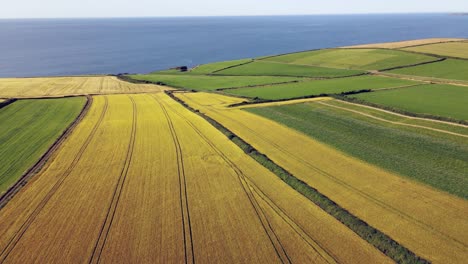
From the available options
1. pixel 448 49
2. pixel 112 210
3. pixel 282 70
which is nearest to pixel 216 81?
pixel 282 70

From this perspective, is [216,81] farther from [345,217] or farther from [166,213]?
[345,217]

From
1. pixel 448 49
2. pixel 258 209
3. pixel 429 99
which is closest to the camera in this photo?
pixel 258 209

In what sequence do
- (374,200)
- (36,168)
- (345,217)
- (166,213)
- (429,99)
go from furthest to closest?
(429,99)
(36,168)
(374,200)
(166,213)
(345,217)

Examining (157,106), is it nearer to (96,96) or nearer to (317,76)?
(96,96)

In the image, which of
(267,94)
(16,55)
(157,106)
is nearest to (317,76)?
(267,94)

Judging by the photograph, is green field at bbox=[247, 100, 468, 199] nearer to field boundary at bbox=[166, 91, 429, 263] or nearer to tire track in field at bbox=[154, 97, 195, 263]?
field boundary at bbox=[166, 91, 429, 263]

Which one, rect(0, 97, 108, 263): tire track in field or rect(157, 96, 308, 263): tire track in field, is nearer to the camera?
rect(157, 96, 308, 263): tire track in field

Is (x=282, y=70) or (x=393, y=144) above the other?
(x=282, y=70)

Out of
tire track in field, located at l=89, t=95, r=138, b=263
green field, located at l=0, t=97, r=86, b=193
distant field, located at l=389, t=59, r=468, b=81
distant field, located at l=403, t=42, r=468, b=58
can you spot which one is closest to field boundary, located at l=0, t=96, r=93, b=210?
green field, located at l=0, t=97, r=86, b=193
